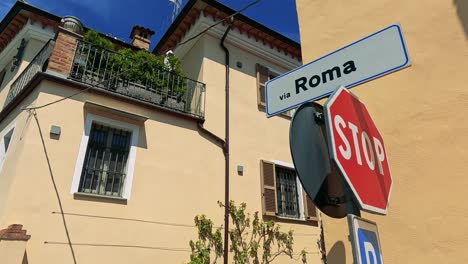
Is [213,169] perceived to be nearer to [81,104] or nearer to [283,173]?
[283,173]

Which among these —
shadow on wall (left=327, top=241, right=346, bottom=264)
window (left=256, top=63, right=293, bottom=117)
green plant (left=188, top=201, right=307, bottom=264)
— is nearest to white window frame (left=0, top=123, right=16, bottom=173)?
green plant (left=188, top=201, right=307, bottom=264)

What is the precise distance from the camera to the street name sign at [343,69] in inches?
71.4

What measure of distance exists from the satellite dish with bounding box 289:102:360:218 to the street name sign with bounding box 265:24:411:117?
0.43 m

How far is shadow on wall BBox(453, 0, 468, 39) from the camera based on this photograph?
257 centimetres

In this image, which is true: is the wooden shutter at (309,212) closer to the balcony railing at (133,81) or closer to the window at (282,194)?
the window at (282,194)

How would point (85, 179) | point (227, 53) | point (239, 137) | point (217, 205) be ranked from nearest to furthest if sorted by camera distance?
point (85, 179), point (217, 205), point (239, 137), point (227, 53)

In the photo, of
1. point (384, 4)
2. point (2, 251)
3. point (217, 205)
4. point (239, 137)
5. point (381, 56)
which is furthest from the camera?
point (239, 137)

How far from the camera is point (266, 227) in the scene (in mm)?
7770

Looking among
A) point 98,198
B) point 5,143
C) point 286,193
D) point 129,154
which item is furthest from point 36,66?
point 286,193

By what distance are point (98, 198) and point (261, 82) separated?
5722 millimetres

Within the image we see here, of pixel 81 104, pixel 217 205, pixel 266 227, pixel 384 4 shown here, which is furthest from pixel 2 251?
pixel 384 4

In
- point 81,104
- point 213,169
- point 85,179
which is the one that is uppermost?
point 81,104

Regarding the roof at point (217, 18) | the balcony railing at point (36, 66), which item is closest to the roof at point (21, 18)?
the balcony railing at point (36, 66)

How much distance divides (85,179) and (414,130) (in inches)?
226
